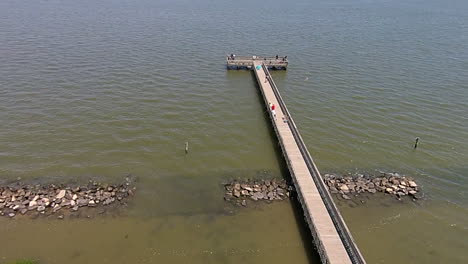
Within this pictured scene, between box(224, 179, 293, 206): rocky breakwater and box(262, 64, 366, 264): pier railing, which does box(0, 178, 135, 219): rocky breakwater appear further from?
box(262, 64, 366, 264): pier railing

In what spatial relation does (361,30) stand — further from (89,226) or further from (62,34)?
(89,226)

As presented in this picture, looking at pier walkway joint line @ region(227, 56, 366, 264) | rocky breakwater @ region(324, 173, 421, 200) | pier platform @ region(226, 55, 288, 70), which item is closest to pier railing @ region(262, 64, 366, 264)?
pier walkway joint line @ region(227, 56, 366, 264)

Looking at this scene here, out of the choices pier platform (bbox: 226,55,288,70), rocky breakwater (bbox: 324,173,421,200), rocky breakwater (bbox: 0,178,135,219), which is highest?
pier platform (bbox: 226,55,288,70)

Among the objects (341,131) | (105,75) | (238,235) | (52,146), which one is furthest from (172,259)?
(105,75)

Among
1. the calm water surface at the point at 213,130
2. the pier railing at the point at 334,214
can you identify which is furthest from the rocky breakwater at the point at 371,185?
the pier railing at the point at 334,214

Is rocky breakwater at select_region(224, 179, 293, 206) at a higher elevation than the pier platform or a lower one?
lower

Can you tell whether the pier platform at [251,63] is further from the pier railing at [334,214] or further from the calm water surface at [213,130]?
the pier railing at [334,214]

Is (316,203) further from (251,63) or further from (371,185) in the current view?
(251,63)

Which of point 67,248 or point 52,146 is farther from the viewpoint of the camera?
point 52,146

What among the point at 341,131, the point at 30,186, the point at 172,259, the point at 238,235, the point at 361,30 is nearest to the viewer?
the point at 172,259
